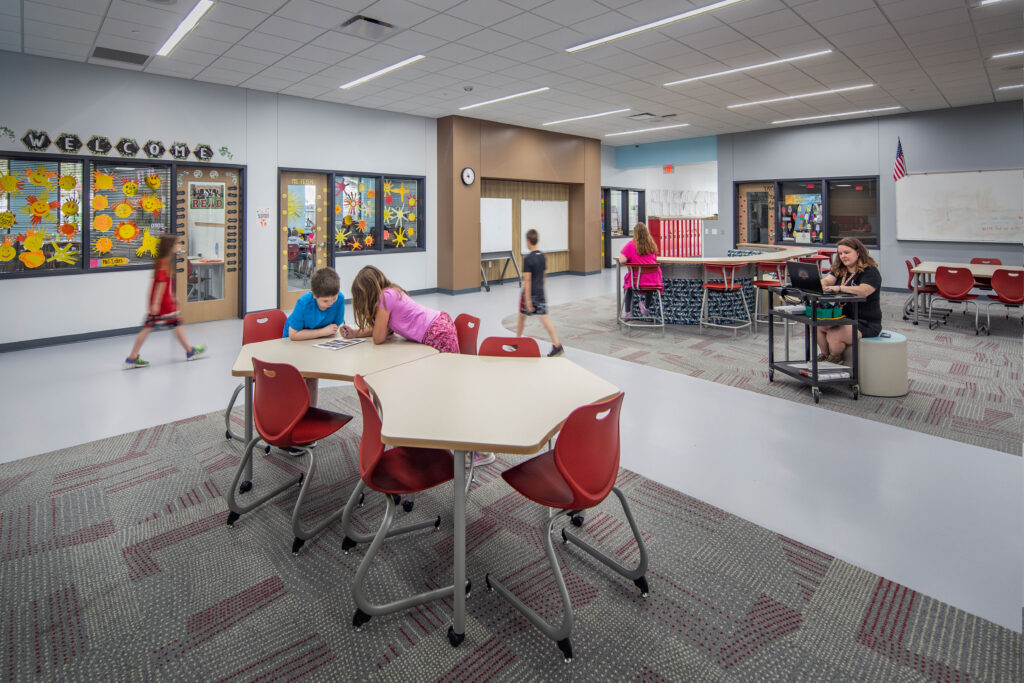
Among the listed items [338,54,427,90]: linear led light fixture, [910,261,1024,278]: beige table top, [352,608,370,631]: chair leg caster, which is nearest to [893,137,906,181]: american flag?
[910,261,1024,278]: beige table top

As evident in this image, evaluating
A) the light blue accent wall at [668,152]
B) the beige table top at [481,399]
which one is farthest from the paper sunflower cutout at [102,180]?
the light blue accent wall at [668,152]

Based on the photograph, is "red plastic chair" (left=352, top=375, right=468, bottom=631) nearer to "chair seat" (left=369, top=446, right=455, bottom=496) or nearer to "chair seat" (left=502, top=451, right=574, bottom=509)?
"chair seat" (left=369, top=446, right=455, bottom=496)

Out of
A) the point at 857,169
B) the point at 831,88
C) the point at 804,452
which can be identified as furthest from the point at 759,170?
the point at 804,452

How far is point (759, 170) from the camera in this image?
12.0m

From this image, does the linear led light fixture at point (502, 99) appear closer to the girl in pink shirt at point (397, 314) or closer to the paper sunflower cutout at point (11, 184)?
the girl in pink shirt at point (397, 314)

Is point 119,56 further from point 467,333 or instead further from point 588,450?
point 588,450

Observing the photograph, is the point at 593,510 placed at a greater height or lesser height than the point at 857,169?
lesser

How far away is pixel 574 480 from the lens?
78.0 inches

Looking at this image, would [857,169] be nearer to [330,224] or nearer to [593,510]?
[330,224]

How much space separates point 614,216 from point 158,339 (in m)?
11.4

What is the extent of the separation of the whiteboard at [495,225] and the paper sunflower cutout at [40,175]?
675 centimetres

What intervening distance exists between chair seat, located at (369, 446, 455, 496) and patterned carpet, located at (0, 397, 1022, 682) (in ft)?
1.37

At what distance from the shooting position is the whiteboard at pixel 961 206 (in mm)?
9234

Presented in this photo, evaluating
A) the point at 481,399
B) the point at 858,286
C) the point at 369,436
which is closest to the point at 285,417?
the point at 369,436
